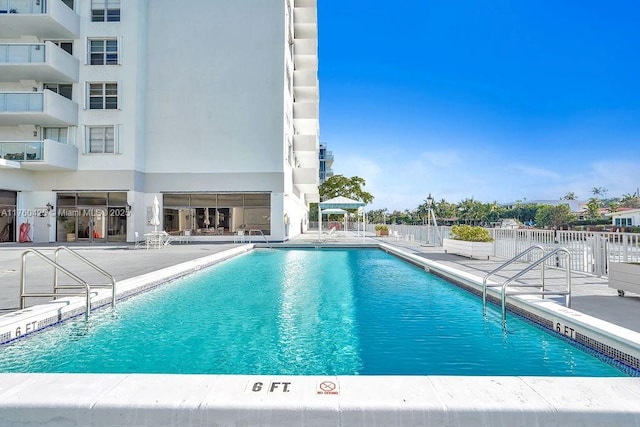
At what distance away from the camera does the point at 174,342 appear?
177 inches

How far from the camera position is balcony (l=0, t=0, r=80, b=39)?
18062 millimetres

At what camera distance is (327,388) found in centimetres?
261

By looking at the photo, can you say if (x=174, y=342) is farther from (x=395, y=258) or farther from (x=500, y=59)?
(x=500, y=59)

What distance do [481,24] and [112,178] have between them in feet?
75.2

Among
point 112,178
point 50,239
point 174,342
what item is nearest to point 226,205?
point 112,178

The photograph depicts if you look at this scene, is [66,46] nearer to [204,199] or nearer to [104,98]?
[104,98]

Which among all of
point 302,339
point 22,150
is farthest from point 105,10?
point 302,339

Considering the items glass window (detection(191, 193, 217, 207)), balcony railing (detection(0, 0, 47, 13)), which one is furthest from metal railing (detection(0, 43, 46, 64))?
glass window (detection(191, 193, 217, 207))

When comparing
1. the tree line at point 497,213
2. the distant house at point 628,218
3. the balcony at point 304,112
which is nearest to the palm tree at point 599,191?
the tree line at point 497,213

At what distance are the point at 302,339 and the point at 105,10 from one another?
22.4m

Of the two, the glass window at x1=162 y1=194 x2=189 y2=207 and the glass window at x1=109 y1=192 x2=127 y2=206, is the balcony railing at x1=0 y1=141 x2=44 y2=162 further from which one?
the glass window at x1=162 y1=194 x2=189 y2=207

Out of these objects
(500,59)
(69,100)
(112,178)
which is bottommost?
(112,178)

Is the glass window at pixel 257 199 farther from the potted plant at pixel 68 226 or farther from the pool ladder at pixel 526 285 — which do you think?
the pool ladder at pixel 526 285

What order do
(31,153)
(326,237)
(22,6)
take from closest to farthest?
(31,153), (22,6), (326,237)
